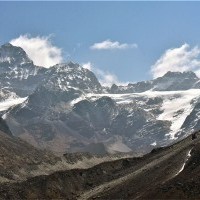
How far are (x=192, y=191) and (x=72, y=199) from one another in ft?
171

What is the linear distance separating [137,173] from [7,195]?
35.8 meters

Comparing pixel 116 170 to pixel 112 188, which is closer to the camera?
pixel 112 188

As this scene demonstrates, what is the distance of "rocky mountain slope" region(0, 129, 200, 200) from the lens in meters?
115

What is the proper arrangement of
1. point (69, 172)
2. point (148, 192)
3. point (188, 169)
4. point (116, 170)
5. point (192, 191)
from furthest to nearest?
point (116, 170)
point (69, 172)
point (188, 169)
point (148, 192)
point (192, 191)

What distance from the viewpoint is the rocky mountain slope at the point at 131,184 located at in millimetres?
115438

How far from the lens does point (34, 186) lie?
157 m

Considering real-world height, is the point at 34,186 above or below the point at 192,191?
above

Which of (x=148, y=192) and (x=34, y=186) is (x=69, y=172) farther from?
(x=148, y=192)

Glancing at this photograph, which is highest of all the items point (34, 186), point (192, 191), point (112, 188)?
point (34, 186)

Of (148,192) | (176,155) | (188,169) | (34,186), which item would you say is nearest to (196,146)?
(176,155)

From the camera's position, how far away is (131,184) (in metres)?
145

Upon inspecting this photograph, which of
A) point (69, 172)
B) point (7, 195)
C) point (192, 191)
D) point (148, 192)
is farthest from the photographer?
point (69, 172)

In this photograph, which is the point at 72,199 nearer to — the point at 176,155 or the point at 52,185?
the point at 52,185

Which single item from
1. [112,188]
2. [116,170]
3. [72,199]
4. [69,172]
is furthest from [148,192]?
[116,170]
